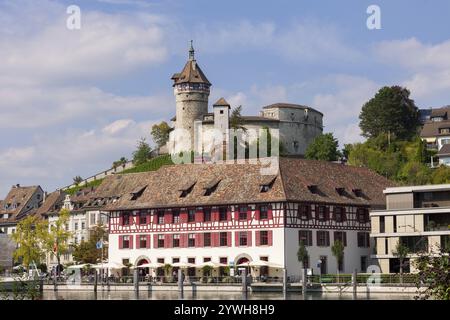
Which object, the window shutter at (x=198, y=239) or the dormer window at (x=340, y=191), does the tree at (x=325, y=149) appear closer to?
the dormer window at (x=340, y=191)

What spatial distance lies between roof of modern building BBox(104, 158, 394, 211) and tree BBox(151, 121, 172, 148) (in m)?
78.1

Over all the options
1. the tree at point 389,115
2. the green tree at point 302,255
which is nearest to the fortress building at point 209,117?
the tree at point 389,115

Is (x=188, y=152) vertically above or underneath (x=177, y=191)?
above

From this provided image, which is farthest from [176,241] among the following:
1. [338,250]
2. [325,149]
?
[325,149]

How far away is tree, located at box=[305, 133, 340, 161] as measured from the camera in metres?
134

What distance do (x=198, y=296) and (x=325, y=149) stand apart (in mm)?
67849

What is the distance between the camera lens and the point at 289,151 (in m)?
150

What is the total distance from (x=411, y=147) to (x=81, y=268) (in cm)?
6075

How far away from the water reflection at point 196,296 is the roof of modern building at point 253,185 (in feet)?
37.9
